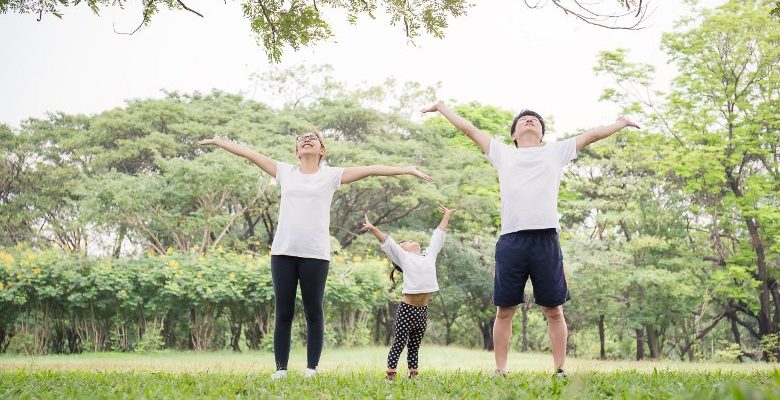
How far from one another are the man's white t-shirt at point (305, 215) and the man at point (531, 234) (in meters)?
1.00

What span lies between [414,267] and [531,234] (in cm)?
133

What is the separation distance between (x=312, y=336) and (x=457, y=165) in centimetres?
1590

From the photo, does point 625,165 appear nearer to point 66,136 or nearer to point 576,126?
point 576,126

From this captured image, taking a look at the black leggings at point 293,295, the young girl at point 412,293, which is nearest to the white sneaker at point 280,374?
the black leggings at point 293,295

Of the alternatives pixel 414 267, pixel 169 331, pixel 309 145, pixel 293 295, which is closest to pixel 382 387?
pixel 293 295

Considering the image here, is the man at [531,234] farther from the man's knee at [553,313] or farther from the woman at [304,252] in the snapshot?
the woman at [304,252]

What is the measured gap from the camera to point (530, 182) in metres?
4.03

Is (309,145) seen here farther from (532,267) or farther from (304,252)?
(532,267)

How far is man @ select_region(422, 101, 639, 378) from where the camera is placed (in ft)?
12.9

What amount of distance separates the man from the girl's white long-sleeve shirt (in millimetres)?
942

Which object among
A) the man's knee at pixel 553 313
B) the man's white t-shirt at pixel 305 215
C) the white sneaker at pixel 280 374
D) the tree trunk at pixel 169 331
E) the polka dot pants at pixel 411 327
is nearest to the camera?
the man's knee at pixel 553 313

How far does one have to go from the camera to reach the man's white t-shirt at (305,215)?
4391mm

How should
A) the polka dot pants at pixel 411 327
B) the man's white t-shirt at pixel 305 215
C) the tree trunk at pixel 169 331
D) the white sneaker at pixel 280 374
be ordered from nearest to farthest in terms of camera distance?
the white sneaker at pixel 280 374, the man's white t-shirt at pixel 305 215, the polka dot pants at pixel 411 327, the tree trunk at pixel 169 331

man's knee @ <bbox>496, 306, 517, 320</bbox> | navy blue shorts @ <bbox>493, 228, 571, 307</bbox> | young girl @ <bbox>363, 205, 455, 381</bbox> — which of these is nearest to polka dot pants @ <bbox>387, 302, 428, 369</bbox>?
young girl @ <bbox>363, 205, 455, 381</bbox>
